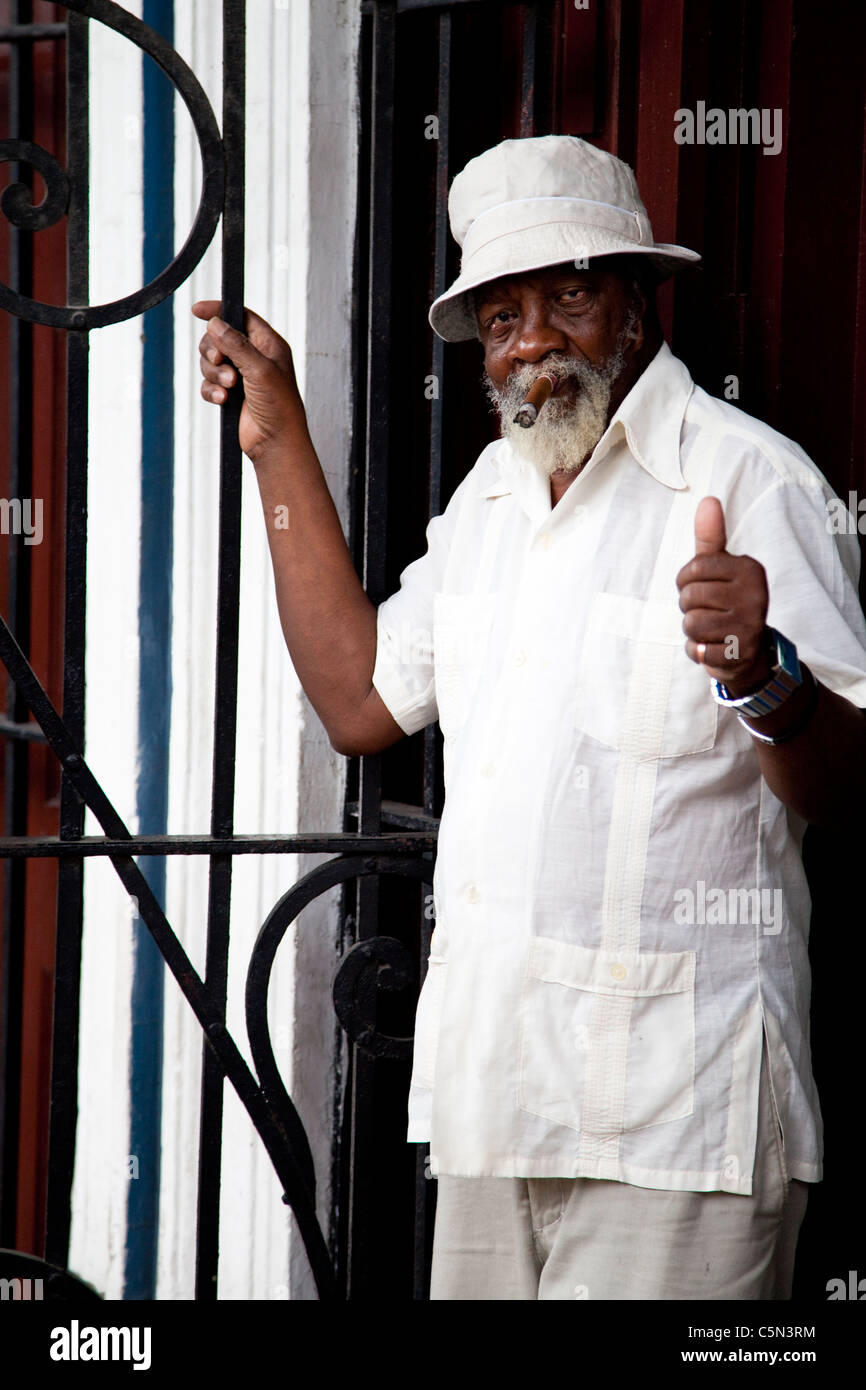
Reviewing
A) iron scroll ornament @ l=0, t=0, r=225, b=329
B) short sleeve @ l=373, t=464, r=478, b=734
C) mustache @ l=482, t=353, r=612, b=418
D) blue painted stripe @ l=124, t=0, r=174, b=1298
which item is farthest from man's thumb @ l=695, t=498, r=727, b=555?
blue painted stripe @ l=124, t=0, r=174, b=1298

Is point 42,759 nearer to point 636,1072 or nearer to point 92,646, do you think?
point 92,646

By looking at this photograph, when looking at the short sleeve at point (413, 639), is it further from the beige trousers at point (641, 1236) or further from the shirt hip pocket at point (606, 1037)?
the beige trousers at point (641, 1236)

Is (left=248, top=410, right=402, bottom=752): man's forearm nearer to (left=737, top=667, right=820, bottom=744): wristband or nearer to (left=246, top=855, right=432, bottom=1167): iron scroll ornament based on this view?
(left=246, top=855, right=432, bottom=1167): iron scroll ornament

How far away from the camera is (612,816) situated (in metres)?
1.80

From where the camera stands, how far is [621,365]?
1.93m

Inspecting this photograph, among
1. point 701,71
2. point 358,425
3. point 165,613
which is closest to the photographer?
point 701,71

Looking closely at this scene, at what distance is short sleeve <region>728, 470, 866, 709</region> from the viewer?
65.6 inches

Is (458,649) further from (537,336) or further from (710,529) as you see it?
(710,529)

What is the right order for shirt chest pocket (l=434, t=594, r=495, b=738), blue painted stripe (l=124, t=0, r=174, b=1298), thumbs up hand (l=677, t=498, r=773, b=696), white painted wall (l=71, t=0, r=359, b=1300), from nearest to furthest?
1. thumbs up hand (l=677, t=498, r=773, b=696)
2. shirt chest pocket (l=434, t=594, r=495, b=738)
3. white painted wall (l=71, t=0, r=359, b=1300)
4. blue painted stripe (l=124, t=0, r=174, b=1298)

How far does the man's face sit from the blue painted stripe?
2.75 feet

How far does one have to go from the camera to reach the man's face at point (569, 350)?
1.91m

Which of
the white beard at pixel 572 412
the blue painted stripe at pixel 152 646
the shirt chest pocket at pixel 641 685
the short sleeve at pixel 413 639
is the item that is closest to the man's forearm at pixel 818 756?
the shirt chest pocket at pixel 641 685
